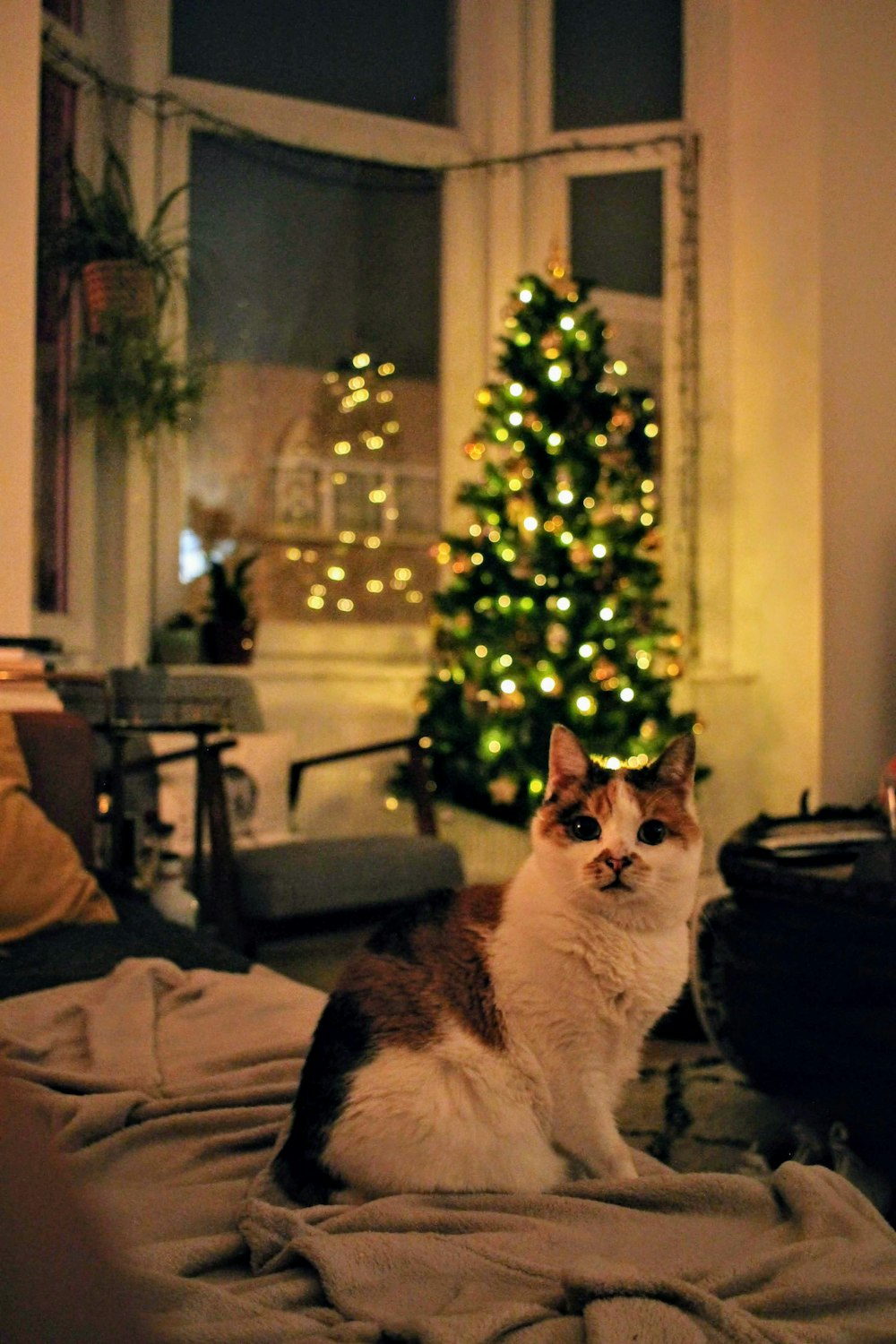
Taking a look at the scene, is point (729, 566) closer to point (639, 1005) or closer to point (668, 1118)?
point (668, 1118)

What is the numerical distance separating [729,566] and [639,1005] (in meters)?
4.11

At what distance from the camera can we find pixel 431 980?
1.18m

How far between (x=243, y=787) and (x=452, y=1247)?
2.83m

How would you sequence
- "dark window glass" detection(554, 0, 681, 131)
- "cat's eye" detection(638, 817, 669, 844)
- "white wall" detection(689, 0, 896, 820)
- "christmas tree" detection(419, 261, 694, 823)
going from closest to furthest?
1. "cat's eye" detection(638, 817, 669, 844)
2. "christmas tree" detection(419, 261, 694, 823)
3. "white wall" detection(689, 0, 896, 820)
4. "dark window glass" detection(554, 0, 681, 131)

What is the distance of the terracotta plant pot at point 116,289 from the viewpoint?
3.88 meters

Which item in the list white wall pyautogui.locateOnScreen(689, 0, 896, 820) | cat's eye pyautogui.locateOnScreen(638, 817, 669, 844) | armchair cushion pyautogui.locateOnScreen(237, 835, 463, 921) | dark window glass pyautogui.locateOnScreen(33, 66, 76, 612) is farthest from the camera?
white wall pyautogui.locateOnScreen(689, 0, 896, 820)

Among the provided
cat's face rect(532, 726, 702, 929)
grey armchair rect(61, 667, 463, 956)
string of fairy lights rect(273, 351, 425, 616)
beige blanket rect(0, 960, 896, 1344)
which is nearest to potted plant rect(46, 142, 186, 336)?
string of fairy lights rect(273, 351, 425, 616)

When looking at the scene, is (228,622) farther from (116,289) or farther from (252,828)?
(116,289)

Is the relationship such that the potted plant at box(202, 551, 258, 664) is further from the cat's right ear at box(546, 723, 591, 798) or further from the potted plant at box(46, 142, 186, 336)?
the cat's right ear at box(546, 723, 591, 798)

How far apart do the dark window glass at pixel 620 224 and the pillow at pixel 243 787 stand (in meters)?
2.57

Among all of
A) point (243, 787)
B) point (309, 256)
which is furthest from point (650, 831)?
point (309, 256)

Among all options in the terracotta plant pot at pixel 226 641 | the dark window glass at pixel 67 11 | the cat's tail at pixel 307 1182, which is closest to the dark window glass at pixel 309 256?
the dark window glass at pixel 67 11

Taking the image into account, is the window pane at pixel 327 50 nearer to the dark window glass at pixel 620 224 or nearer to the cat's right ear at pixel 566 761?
the dark window glass at pixel 620 224

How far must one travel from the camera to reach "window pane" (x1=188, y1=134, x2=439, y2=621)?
467 centimetres
